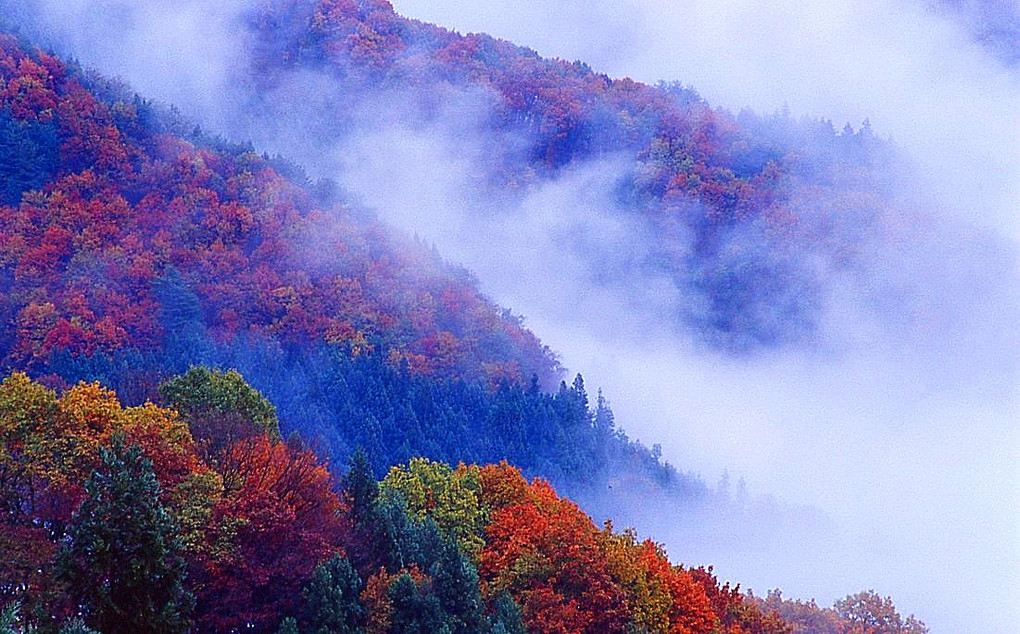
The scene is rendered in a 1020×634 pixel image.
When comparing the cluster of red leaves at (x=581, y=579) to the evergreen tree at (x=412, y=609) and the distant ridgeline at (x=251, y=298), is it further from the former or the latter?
the distant ridgeline at (x=251, y=298)

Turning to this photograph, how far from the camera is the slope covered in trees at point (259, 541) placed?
37.4 metres

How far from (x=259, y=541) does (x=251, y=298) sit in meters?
85.8

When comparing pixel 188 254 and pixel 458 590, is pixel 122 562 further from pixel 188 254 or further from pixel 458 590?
pixel 188 254

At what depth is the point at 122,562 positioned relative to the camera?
37156 millimetres

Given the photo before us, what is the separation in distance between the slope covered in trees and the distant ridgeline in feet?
162

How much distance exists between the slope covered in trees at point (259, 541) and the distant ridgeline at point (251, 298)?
4933cm

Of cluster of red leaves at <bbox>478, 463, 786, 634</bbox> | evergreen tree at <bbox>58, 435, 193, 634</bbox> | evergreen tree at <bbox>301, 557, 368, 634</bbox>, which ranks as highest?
cluster of red leaves at <bbox>478, 463, 786, 634</bbox>

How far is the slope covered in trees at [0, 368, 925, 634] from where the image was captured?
1473 inches

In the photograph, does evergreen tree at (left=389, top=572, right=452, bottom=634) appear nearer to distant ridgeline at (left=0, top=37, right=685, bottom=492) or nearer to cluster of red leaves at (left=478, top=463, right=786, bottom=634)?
cluster of red leaves at (left=478, top=463, right=786, bottom=634)

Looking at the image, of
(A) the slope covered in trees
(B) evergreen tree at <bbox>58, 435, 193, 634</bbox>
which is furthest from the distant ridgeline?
(B) evergreen tree at <bbox>58, 435, 193, 634</bbox>

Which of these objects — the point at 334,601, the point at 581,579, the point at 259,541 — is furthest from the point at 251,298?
the point at 334,601

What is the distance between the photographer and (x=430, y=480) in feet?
192

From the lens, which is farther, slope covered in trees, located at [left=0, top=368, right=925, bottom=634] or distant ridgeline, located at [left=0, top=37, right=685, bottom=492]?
distant ridgeline, located at [left=0, top=37, right=685, bottom=492]

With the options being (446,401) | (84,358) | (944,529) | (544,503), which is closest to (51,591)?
(544,503)
